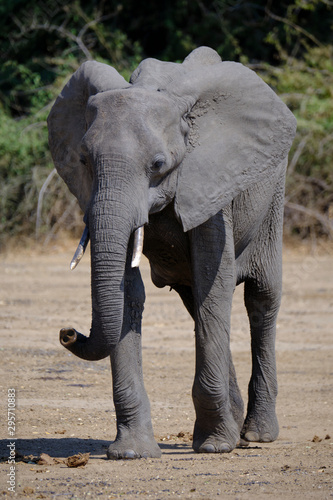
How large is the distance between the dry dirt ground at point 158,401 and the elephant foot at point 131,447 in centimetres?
7

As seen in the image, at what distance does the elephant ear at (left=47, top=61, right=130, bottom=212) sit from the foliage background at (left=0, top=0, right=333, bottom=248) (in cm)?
966

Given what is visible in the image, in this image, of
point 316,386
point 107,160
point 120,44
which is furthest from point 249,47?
point 107,160

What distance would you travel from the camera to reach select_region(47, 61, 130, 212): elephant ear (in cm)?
494

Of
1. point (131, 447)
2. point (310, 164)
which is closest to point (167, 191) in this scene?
point (131, 447)

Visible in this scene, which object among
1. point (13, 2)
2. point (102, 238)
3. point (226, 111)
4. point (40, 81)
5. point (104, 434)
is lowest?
point (104, 434)

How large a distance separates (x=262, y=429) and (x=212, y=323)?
3.89ft

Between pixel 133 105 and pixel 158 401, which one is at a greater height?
pixel 133 105

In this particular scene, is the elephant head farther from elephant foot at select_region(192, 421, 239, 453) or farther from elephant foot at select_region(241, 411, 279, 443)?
elephant foot at select_region(241, 411, 279, 443)

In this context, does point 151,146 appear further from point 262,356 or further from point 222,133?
point 262,356

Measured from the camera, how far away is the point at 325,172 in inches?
620

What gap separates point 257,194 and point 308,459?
5.54ft

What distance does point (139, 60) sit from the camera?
60.1 ft

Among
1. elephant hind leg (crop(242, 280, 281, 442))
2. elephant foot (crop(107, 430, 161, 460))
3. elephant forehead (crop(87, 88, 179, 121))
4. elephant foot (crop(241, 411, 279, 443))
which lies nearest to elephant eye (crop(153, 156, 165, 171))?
elephant forehead (crop(87, 88, 179, 121))

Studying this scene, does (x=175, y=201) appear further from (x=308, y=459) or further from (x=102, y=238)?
(x=308, y=459)
